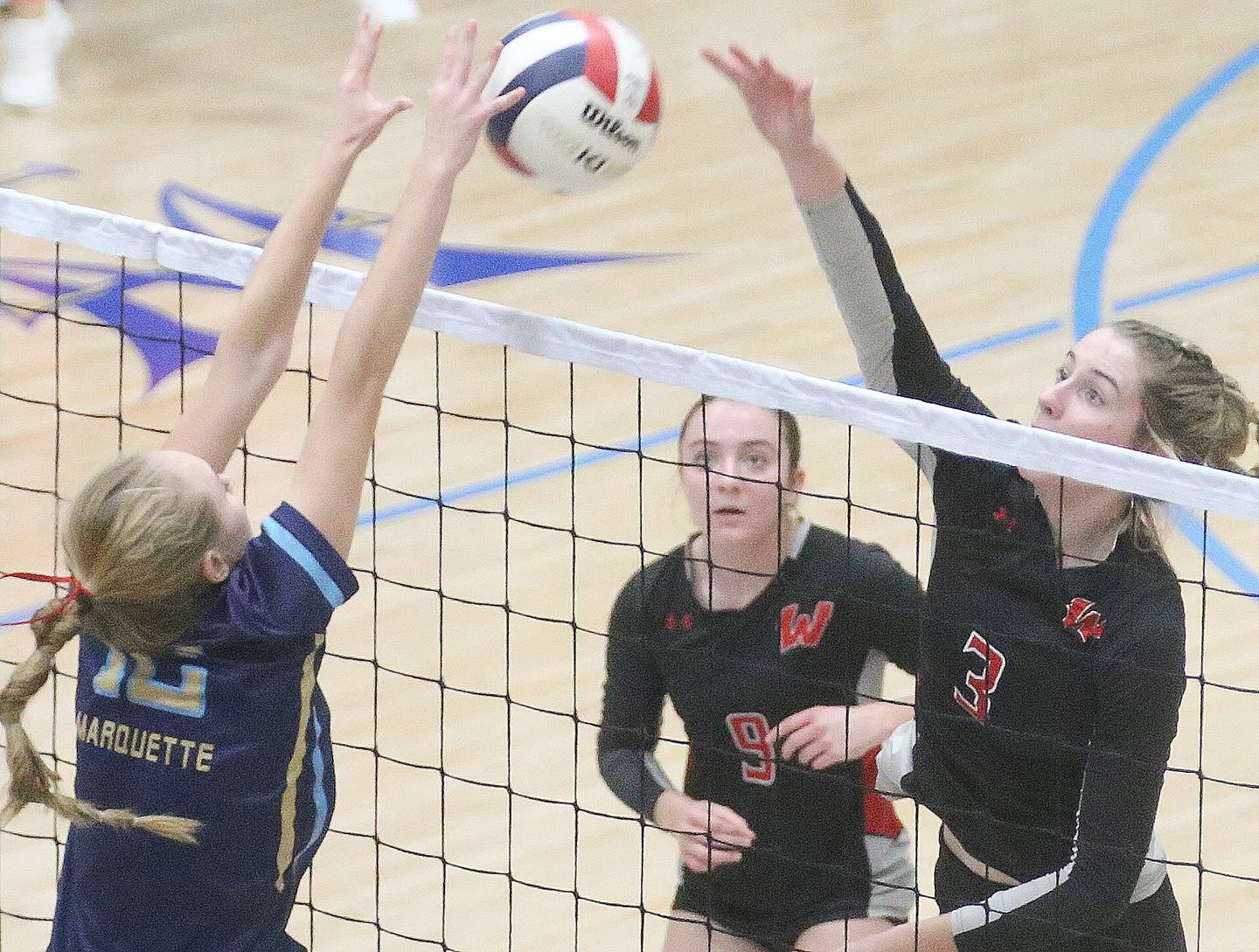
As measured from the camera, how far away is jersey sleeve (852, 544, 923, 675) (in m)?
3.18

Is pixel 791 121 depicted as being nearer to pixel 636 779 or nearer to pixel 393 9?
pixel 636 779

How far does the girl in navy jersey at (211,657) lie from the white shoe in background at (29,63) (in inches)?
250

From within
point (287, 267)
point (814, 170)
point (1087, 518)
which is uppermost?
point (814, 170)

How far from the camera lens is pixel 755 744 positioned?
3.23 m

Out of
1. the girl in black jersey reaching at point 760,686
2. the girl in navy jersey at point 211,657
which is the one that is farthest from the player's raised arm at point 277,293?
the girl in black jersey reaching at point 760,686

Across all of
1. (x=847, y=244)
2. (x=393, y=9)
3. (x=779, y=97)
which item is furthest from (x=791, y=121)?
(x=393, y=9)

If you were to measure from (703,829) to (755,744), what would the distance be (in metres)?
0.15

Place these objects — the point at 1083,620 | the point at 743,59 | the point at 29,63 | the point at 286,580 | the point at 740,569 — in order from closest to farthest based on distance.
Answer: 1. the point at 286,580
2. the point at 1083,620
3. the point at 743,59
4. the point at 740,569
5. the point at 29,63

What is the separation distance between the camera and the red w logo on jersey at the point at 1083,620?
9.52 ft

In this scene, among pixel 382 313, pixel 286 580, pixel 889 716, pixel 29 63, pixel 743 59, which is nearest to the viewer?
pixel 286 580

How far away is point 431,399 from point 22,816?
6.97 ft

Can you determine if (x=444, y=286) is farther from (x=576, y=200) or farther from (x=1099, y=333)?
(x=1099, y=333)

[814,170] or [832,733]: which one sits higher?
[814,170]

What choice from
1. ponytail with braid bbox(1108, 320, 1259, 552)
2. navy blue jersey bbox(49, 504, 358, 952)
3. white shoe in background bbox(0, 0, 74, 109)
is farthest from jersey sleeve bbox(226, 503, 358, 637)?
white shoe in background bbox(0, 0, 74, 109)
